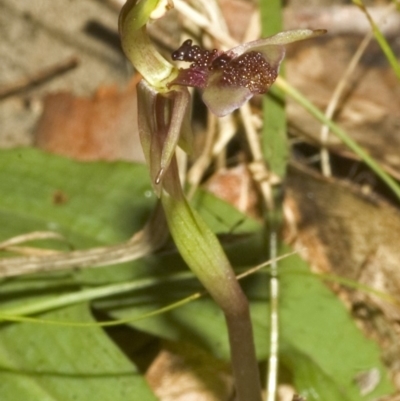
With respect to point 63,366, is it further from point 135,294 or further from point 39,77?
point 39,77

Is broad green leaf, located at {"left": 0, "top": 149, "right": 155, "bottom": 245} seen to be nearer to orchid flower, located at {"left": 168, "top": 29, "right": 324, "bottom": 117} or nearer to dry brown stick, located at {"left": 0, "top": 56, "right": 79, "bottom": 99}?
dry brown stick, located at {"left": 0, "top": 56, "right": 79, "bottom": 99}

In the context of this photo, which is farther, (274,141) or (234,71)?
(274,141)

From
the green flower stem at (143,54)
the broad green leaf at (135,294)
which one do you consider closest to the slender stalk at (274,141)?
the broad green leaf at (135,294)

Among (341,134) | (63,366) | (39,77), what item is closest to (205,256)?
(63,366)

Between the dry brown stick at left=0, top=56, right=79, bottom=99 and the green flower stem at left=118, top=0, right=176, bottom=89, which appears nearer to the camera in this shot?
the green flower stem at left=118, top=0, right=176, bottom=89

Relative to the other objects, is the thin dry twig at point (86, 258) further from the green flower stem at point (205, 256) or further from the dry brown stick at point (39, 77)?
the dry brown stick at point (39, 77)

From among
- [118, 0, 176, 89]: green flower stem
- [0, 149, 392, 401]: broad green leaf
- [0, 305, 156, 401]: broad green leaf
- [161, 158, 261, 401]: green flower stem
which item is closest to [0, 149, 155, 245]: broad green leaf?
[0, 149, 392, 401]: broad green leaf

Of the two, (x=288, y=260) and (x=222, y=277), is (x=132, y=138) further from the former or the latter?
(x=222, y=277)
